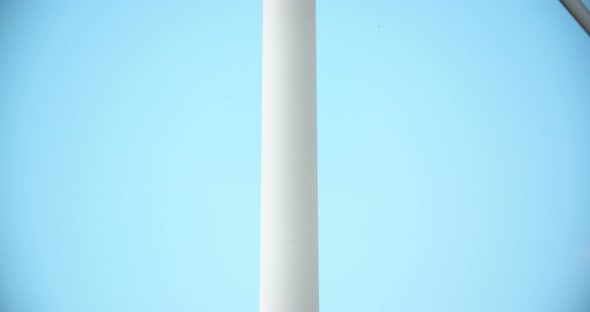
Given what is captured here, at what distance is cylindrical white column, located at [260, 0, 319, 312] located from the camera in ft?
1.64

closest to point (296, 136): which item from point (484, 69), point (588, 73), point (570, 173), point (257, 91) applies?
point (257, 91)

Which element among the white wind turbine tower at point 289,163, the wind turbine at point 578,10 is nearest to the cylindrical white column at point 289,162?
the white wind turbine tower at point 289,163

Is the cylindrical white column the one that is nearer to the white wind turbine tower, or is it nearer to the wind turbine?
the white wind turbine tower

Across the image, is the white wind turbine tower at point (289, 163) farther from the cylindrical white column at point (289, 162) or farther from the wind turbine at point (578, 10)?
the wind turbine at point (578, 10)

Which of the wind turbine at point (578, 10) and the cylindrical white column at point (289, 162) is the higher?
the wind turbine at point (578, 10)

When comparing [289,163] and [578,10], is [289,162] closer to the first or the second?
[289,163]

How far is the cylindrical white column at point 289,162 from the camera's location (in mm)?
499

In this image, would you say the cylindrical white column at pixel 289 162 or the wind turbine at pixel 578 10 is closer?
the cylindrical white column at pixel 289 162

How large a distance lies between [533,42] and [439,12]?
0.33 m

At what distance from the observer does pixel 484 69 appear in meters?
1.54

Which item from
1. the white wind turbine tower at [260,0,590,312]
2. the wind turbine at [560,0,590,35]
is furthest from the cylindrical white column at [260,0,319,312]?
the wind turbine at [560,0,590,35]

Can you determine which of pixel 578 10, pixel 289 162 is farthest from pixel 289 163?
pixel 578 10

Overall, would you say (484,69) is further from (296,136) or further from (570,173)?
(296,136)

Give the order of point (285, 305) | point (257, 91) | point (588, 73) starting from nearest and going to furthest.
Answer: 1. point (285, 305)
2. point (257, 91)
3. point (588, 73)
